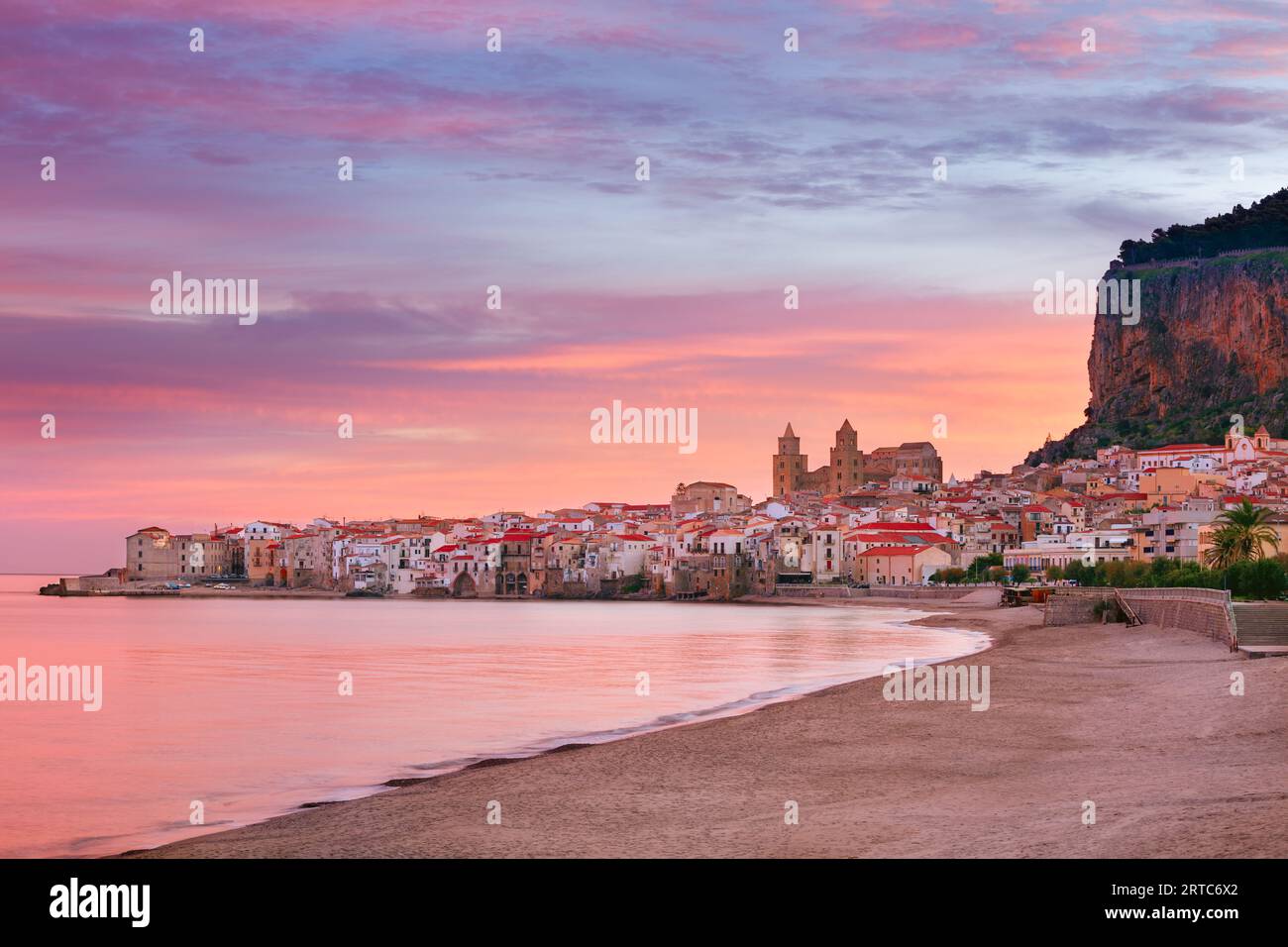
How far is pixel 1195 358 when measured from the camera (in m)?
168

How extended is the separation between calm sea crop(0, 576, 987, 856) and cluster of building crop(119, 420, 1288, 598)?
46.1 meters

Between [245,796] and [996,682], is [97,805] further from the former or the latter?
[996,682]

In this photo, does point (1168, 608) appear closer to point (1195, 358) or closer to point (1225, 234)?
point (1195, 358)

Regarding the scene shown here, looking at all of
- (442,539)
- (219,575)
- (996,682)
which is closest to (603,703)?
(996,682)

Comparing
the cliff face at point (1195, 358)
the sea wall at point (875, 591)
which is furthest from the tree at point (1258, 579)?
the cliff face at point (1195, 358)

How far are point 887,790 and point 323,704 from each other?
18.3 m

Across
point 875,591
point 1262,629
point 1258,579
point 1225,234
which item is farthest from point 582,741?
point 1225,234

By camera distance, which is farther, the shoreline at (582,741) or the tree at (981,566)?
the tree at (981,566)

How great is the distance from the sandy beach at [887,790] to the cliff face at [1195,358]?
14552 cm

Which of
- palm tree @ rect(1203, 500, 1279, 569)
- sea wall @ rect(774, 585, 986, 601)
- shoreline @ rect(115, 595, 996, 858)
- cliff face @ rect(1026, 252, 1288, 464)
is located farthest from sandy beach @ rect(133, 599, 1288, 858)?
cliff face @ rect(1026, 252, 1288, 464)

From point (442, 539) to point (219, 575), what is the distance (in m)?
27.7

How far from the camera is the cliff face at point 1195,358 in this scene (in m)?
161

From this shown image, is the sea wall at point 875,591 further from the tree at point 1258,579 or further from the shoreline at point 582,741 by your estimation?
the shoreline at point 582,741

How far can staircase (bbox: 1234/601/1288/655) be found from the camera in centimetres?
2955
